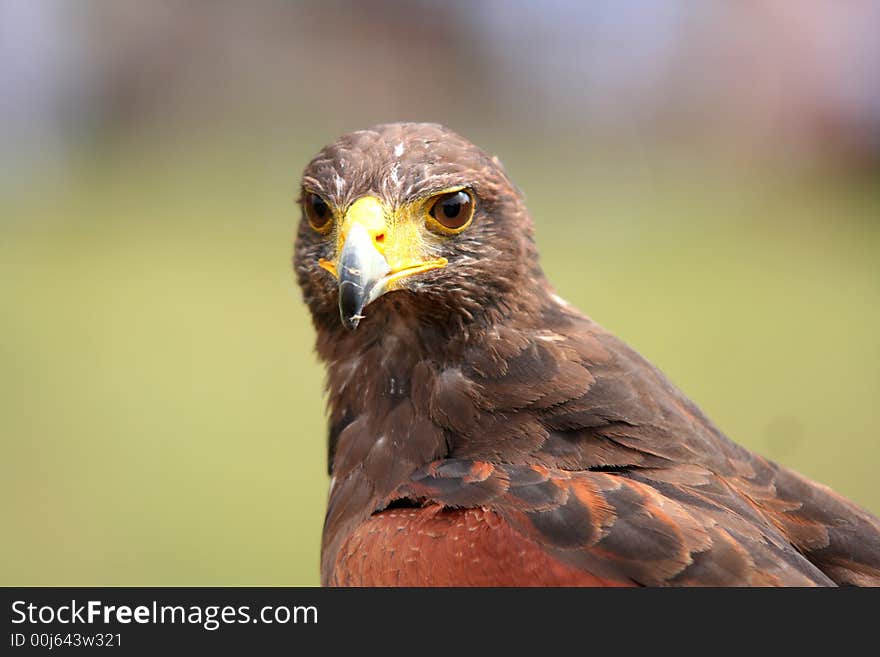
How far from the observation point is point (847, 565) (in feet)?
9.01

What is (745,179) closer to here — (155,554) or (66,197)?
(66,197)

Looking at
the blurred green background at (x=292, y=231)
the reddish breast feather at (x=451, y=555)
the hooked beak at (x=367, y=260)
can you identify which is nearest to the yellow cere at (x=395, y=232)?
the hooked beak at (x=367, y=260)

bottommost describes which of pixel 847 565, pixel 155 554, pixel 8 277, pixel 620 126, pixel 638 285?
pixel 847 565

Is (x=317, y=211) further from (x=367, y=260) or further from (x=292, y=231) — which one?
(x=292, y=231)

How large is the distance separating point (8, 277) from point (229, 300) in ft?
7.22

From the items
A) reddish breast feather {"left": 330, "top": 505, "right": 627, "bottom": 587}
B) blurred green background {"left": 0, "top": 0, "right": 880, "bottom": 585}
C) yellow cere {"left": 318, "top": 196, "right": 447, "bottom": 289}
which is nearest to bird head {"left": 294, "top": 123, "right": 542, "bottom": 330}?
yellow cere {"left": 318, "top": 196, "right": 447, "bottom": 289}

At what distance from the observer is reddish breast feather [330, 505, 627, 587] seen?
2375mm

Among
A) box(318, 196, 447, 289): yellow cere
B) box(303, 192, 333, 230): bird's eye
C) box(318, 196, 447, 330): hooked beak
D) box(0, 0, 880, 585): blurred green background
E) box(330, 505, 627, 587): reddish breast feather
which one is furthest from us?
box(0, 0, 880, 585): blurred green background

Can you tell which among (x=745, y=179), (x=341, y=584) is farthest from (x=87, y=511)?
(x=745, y=179)

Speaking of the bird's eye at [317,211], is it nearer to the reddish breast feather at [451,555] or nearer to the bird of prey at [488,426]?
the bird of prey at [488,426]

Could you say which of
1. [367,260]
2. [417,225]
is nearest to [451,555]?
[367,260]

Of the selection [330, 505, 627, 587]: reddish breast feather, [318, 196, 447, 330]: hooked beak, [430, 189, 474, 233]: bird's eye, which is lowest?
[330, 505, 627, 587]: reddish breast feather

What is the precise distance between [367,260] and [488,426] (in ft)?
1.69

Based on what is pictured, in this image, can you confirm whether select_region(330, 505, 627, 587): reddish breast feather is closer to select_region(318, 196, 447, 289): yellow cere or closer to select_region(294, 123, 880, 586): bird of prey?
select_region(294, 123, 880, 586): bird of prey
